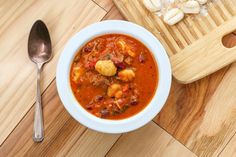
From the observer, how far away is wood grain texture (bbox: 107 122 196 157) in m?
1.00

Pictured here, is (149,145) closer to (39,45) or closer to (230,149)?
(230,149)

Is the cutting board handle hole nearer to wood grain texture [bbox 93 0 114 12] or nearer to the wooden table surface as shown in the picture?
the wooden table surface

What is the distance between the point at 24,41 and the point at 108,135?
0.29 meters

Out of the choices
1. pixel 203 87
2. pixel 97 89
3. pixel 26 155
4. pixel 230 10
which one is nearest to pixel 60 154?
pixel 26 155

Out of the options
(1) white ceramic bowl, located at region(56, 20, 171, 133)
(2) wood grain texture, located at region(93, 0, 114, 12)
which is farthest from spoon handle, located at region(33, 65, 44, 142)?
(2) wood grain texture, located at region(93, 0, 114, 12)

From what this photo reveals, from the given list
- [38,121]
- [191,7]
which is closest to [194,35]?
[191,7]

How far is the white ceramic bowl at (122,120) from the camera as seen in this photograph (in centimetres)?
88

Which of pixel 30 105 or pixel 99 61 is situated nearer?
pixel 99 61

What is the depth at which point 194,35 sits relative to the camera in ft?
3.28

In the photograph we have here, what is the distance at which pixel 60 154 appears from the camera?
1.00 m

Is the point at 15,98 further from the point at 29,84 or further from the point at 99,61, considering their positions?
the point at 99,61

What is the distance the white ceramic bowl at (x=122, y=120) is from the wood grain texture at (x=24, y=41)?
0.12 m

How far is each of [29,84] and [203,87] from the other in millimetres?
403

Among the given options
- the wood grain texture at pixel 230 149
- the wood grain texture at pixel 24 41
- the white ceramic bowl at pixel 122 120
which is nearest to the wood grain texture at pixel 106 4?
the wood grain texture at pixel 24 41
